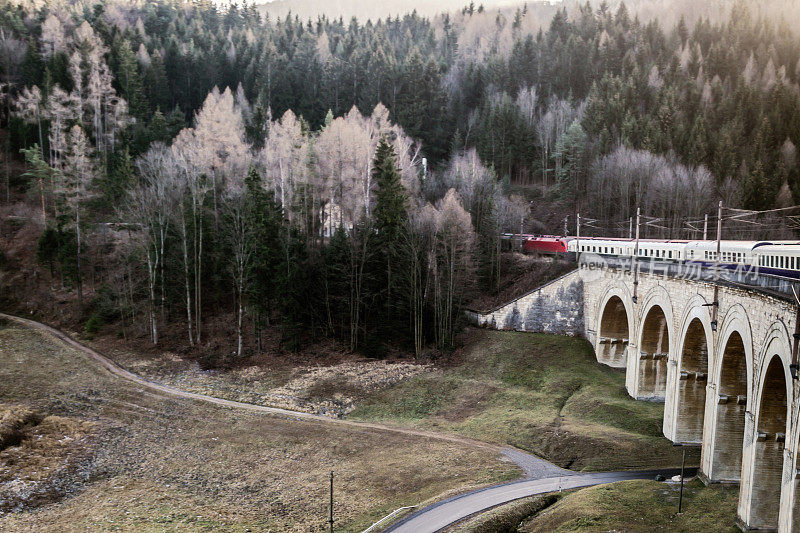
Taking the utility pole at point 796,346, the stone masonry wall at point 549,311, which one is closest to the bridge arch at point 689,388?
the utility pole at point 796,346

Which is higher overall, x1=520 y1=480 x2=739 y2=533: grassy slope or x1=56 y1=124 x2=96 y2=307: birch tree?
x1=56 y1=124 x2=96 y2=307: birch tree

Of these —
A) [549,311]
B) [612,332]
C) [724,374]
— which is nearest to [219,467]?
[724,374]

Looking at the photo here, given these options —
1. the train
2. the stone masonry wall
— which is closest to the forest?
the stone masonry wall

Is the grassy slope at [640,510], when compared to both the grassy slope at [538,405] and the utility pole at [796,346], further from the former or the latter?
the utility pole at [796,346]

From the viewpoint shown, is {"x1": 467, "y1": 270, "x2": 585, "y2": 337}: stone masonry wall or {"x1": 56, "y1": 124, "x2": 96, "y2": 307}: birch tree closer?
{"x1": 467, "y1": 270, "x2": 585, "y2": 337}: stone masonry wall

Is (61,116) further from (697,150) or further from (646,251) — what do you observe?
(697,150)

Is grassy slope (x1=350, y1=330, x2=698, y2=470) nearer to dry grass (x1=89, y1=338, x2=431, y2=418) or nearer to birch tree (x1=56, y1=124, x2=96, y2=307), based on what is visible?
dry grass (x1=89, y1=338, x2=431, y2=418)

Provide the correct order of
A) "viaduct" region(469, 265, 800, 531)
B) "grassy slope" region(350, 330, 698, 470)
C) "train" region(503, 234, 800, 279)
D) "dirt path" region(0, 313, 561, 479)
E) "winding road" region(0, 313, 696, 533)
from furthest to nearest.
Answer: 1. "grassy slope" region(350, 330, 698, 470)
2. "dirt path" region(0, 313, 561, 479)
3. "train" region(503, 234, 800, 279)
4. "winding road" region(0, 313, 696, 533)
5. "viaduct" region(469, 265, 800, 531)

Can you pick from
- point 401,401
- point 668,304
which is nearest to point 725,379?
point 668,304
